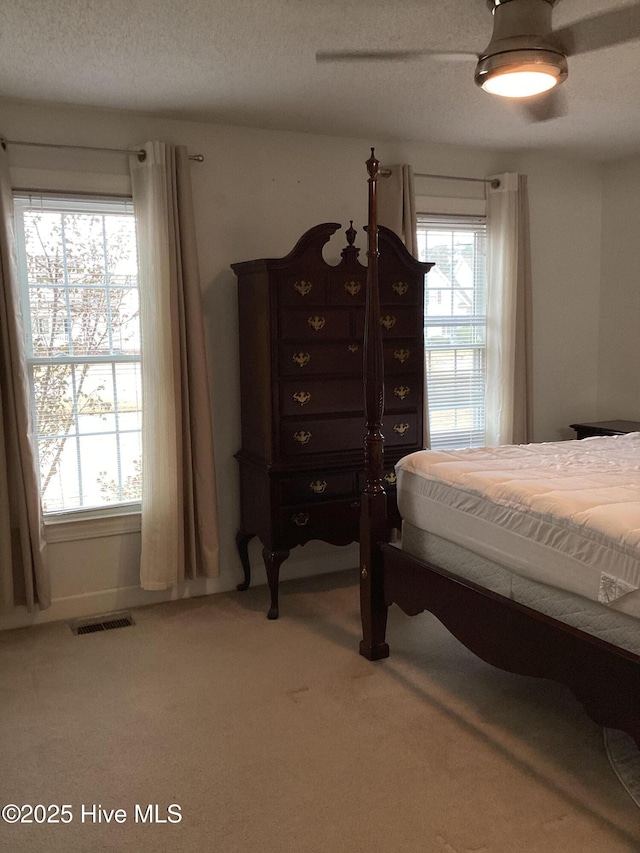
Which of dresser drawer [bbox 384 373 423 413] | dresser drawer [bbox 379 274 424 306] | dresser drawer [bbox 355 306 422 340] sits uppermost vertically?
dresser drawer [bbox 379 274 424 306]

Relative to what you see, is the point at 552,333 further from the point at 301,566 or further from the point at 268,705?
the point at 268,705

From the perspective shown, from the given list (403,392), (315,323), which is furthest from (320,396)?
(403,392)

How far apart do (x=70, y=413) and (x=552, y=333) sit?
10.4ft

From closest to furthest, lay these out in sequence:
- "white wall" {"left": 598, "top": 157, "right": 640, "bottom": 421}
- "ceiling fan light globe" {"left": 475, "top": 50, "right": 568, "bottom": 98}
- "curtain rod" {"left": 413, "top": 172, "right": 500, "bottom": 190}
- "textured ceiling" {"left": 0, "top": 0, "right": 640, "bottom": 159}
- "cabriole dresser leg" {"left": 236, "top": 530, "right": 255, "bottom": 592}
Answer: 1. "ceiling fan light globe" {"left": 475, "top": 50, "right": 568, "bottom": 98}
2. "textured ceiling" {"left": 0, "top": 0, "right": 640, "bottom": 159}
3. "cabriole dresser leg" {"left": 236, "top": 530, "right": 255, "bottom": 592}
4. "curtain rod" {"left": 413, "top": 172, "right": 500, "bottom": 190}
5. "white wall" {"left": 598, "top": 157, "right": 640, "bottom": 421}

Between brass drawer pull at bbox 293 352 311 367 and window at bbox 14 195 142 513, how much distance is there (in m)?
0.85

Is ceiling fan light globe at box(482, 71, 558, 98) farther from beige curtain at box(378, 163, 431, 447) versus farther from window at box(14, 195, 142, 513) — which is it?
window at box(14, 195, 142, 513)

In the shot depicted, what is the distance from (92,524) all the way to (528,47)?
2932 mm

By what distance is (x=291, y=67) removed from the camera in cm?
310

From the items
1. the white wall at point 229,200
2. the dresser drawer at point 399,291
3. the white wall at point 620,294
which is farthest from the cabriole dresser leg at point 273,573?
the white wall at point 620,294

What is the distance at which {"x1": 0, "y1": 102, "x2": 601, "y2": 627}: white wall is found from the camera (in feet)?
12.1

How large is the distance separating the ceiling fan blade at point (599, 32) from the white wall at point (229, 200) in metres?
1.95

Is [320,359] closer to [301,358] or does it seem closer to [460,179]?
[301,358]

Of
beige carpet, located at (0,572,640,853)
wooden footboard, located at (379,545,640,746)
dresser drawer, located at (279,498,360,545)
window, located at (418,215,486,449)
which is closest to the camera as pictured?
wooden footboard, located at (379,545,640,746)

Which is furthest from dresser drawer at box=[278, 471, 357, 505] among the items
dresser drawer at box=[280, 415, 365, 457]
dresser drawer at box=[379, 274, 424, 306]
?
dresser drawer at box=[379, 274, 424, 306]
